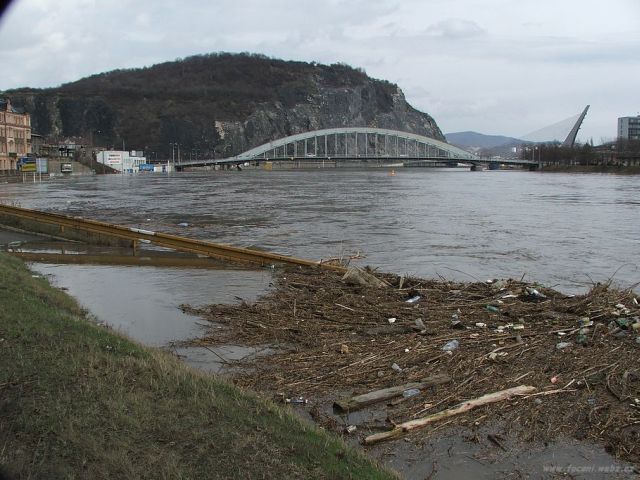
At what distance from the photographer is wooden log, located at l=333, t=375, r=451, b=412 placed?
5.58m

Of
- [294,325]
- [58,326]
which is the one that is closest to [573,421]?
[294,325]

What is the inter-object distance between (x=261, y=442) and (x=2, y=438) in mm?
1638

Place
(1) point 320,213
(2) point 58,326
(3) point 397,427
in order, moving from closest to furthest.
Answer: (3) point 397,427
(2) point 58,326
(1) point 320,213

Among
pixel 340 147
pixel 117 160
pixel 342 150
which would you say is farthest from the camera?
pixel 340 147

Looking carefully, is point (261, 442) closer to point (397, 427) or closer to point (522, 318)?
point (397, 427)

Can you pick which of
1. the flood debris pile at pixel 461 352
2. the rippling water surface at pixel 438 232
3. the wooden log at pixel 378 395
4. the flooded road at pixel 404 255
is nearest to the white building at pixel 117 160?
the flooded road at pixel 404 255

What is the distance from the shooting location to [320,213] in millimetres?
31469

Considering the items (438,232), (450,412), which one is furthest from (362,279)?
(438,232)

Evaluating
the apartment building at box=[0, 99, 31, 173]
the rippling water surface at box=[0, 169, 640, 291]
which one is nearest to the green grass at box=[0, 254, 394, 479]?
the rippling water surface at box=[0, 169, 640, 291]

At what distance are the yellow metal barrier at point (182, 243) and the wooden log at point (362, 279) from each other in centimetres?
119

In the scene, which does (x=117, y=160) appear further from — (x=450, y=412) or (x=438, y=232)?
(x=450, y=412)

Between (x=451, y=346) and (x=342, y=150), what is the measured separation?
192 meters

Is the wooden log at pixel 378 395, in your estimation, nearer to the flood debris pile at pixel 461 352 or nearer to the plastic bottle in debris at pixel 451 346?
the flood debris pile at pixel 461 352

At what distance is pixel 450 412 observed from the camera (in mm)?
5336
